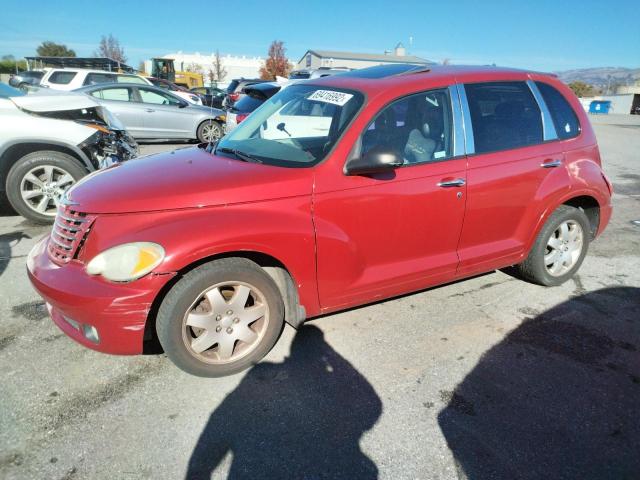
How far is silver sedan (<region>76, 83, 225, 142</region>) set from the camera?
10867 mm

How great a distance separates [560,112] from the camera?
378cm

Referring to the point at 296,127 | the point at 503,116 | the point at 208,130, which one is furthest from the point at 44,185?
the point at 208,130

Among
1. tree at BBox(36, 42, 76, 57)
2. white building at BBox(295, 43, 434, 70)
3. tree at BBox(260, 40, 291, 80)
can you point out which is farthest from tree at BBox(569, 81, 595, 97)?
tree at BBox(36, 42, 76, 57)

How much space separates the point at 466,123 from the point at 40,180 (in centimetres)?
491

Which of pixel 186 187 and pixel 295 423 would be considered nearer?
pixel 295 423

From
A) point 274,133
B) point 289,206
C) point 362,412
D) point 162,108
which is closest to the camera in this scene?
point 362,412

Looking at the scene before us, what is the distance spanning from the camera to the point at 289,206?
2723mm

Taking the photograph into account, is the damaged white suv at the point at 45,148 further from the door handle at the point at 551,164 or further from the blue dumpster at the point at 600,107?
the blue dumpster at the point at 600,107

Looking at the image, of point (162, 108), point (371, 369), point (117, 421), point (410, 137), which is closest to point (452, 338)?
point (371, 369)

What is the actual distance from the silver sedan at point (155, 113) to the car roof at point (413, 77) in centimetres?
769

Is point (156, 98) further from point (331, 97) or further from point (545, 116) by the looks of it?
point (545, 116)

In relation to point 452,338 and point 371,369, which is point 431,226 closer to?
point 452,338

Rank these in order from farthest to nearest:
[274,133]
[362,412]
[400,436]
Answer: [274,133]
[362,412]
[400,436]

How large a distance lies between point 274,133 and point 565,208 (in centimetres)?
256
